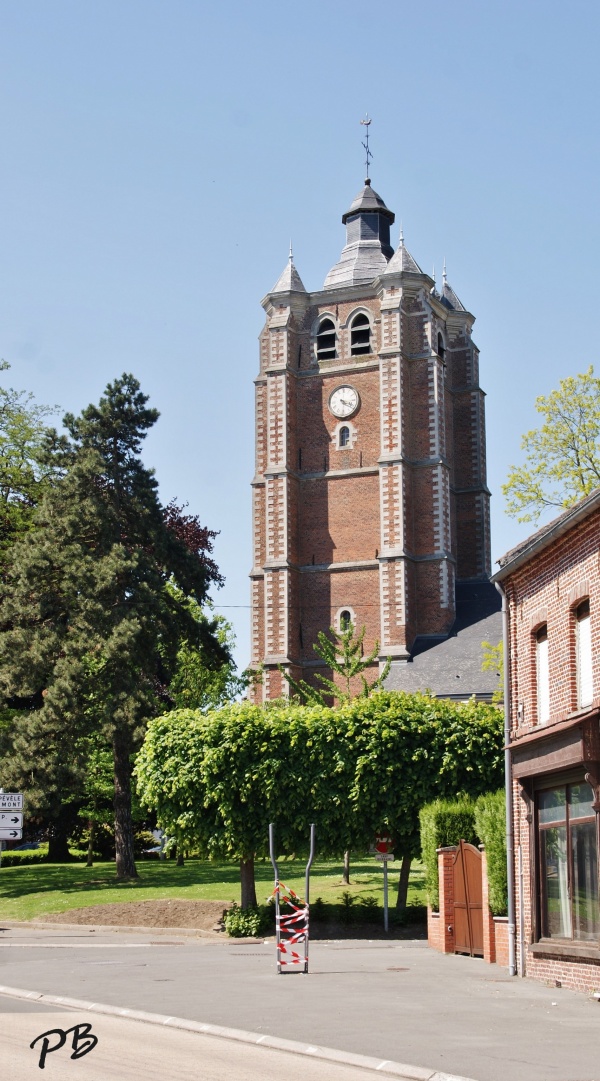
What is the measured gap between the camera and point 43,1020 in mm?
13977

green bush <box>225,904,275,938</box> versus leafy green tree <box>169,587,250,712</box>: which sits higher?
leafy green tree <box>169,587,250,712</box>

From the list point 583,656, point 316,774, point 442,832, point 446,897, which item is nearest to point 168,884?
point 316,774

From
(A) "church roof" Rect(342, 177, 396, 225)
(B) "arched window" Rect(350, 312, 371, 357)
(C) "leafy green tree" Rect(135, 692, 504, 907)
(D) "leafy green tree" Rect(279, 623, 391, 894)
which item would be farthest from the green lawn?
(A) "church roof" Rect(342, 177, 396, 225)

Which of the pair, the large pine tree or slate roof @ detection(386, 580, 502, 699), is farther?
slate roof @ detection(386, 580, 502, 699)

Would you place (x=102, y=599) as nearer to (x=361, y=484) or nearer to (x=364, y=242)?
(x=361, y=484)

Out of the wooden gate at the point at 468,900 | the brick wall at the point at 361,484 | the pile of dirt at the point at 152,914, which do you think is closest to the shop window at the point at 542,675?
the wooden gate at the point at 468,900

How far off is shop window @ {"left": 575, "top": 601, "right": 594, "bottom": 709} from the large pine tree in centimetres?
2423

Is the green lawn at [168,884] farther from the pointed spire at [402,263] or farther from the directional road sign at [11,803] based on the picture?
the pointed spire at [402,263]

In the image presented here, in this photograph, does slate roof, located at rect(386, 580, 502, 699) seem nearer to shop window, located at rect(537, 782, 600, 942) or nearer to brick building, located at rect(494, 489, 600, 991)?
brick building, located at rect(494, 489, 600, 991)

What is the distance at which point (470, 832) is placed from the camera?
25.9 m

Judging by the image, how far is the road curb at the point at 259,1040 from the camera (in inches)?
425

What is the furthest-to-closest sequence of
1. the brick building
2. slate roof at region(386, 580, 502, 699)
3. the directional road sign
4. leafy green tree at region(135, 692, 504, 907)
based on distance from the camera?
slate roof at region(386, 580, 502, 699), leafy green tree at region(135, 692, 504, 907), the directional road sign, the brick building

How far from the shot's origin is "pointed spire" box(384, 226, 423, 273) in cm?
6438

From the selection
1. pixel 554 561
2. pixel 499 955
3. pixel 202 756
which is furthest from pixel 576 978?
pixel 202 756
